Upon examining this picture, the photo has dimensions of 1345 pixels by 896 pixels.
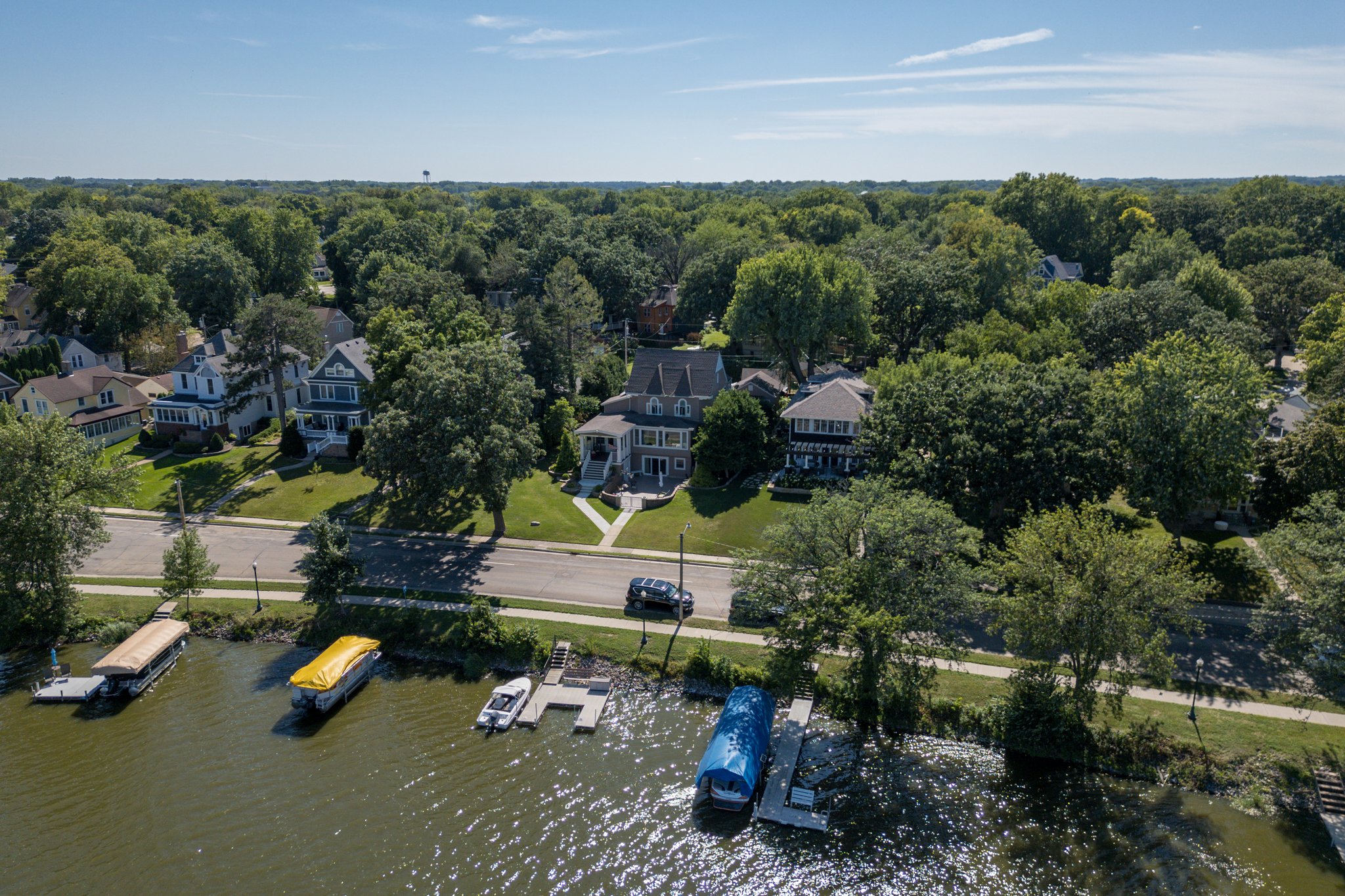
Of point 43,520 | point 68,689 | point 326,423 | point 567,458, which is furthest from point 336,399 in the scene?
point 68,689

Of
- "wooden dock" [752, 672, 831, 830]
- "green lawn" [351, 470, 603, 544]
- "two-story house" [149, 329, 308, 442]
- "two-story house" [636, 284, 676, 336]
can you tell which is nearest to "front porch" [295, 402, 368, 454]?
"two-story house" [149, 329, 308, 442]

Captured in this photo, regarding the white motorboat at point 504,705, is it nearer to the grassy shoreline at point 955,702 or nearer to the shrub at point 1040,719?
the grassy shoreline at point 955,702

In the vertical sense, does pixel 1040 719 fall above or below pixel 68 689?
above

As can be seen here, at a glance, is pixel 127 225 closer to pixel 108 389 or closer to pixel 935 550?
pixel 108 389

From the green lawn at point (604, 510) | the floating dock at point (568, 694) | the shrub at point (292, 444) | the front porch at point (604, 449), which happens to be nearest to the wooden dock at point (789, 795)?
the floating dock at point (568, 694)

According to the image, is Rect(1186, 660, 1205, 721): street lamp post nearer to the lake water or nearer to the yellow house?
the lake water

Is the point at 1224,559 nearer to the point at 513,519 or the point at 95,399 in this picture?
the point at 513,519
